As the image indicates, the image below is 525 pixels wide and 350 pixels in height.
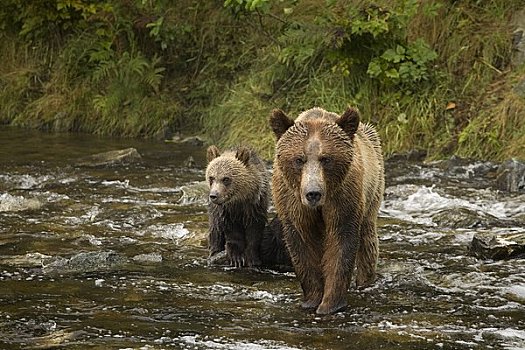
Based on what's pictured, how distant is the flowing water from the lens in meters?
5.37

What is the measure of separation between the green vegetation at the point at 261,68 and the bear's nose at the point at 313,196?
6.96 meters

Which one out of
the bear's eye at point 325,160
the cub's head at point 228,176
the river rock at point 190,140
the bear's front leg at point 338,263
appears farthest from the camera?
the river rock at point 190,140

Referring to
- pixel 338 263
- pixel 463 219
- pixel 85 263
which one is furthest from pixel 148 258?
pixel 463 219

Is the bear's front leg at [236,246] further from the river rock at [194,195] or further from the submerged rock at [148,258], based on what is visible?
the river rock at [194,195]

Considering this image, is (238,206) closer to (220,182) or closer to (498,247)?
(220,182)

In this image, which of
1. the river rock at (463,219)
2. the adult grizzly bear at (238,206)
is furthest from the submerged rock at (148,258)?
the river rock at (463,219)

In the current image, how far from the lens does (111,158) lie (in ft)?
42.5

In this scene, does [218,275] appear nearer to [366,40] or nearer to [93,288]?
[93,288]

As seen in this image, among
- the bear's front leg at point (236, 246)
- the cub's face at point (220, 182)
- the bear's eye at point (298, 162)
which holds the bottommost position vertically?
the bear's front leg at point (236, 246)

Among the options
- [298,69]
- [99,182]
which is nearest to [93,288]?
[99,182]

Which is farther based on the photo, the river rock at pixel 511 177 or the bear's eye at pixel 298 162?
the river rock at pixel 511 177

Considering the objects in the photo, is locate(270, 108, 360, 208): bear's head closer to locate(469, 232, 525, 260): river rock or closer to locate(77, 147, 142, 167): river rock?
locate(469, 232, 525, 260): river rock

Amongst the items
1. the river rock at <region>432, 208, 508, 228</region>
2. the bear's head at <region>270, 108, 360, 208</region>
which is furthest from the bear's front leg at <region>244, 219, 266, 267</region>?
the river rock at <region>432, 208, 508, 228</region>

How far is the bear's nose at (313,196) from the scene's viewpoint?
5484mm
